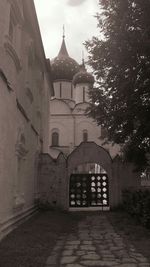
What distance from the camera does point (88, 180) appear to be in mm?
18109

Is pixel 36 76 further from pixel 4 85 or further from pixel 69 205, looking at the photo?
pixel 4 85

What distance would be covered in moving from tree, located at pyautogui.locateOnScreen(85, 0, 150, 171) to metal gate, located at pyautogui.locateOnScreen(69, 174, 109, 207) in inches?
168

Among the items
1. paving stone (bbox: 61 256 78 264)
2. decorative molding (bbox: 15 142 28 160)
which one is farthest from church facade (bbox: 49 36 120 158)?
paving stone (bbox: 61 256 78 264)

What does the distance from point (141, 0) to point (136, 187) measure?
9.02 meters

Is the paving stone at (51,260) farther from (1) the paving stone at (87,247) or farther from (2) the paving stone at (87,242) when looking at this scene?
(2) the paving stone at (87,242)

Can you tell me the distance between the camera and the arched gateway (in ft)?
58.3

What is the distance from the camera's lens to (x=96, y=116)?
557 inches

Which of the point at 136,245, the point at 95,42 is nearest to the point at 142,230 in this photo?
the point at 136,245

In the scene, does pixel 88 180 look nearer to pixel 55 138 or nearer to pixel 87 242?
pixel 87 242

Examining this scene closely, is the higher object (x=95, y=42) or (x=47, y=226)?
(x=95, y=42)

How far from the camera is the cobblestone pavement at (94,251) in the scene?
623cm

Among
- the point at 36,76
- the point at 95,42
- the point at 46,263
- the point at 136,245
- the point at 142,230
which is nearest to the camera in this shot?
the point at 46,263

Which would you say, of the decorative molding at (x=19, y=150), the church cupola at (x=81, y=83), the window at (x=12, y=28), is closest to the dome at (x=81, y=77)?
the church cupola at (x=81, y=83)

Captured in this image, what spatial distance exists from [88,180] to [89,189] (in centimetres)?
45
